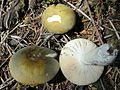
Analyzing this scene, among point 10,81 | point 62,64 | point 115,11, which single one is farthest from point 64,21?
point 10,81

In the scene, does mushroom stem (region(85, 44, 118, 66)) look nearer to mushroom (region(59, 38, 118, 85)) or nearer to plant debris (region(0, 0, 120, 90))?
mushroom (region(59, 38, 118, 85))

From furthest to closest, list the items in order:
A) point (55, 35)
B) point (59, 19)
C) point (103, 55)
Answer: point (55, 35) → point (59, 19) → point (103, 55)

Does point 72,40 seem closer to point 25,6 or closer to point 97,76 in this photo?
point 97,76

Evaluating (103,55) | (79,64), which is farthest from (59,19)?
(103,55)

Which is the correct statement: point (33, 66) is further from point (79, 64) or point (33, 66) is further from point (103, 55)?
point (103, 55)

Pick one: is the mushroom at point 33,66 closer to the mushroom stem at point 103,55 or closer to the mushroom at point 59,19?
the mushroom at point 59,19

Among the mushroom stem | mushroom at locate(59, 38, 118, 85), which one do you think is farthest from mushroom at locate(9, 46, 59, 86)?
the mushroom stem
